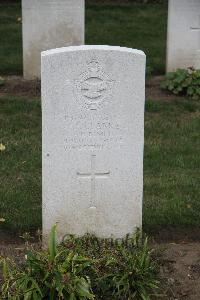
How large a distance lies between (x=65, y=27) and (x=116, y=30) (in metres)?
3.90

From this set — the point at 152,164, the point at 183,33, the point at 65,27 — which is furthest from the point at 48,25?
the point at 152,164

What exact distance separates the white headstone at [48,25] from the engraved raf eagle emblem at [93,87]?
4761mm

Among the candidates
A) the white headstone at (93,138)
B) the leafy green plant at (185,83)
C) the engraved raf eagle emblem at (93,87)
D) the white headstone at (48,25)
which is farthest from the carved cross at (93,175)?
the white headstone at (48,25)

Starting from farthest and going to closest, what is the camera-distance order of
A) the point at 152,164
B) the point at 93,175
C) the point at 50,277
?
the point at 152,164 < the point at 93,175 < the point at 50,277

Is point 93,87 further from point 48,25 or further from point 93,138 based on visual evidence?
point 48,25

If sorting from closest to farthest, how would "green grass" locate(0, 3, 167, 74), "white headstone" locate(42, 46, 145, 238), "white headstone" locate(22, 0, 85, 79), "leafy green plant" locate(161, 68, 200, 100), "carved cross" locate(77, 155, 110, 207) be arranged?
"white headstone" locate(42, 46, 145, 238) < "carved cross" locate(77, 155, 110, 207) < "leafy green plant" locate(161, 68, 200, 100) < "white headstone" locate(22, 0, 85, 79) < "green grass" locate(0, 3, 167, 74)

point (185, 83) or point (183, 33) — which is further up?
point (183, 33)

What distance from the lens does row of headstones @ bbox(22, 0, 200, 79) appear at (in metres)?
9.17

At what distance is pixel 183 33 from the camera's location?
9.39 m

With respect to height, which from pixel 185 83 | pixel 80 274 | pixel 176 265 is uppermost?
pixel 185 83

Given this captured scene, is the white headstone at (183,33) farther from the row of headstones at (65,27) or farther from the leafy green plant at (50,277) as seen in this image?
the leafy green plant at (50,277)

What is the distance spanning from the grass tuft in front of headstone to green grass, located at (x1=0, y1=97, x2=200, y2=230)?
0.98 meters

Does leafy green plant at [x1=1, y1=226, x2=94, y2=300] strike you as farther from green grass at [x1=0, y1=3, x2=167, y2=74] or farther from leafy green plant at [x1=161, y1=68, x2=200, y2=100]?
green grass at [x1=0, y1=3, x2=167, y2=74]

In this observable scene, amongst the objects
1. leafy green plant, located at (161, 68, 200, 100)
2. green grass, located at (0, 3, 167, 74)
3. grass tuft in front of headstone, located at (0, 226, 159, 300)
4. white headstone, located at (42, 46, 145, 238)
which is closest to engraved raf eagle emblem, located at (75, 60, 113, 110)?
white headstone, located at (42, 46, 145, 238)
